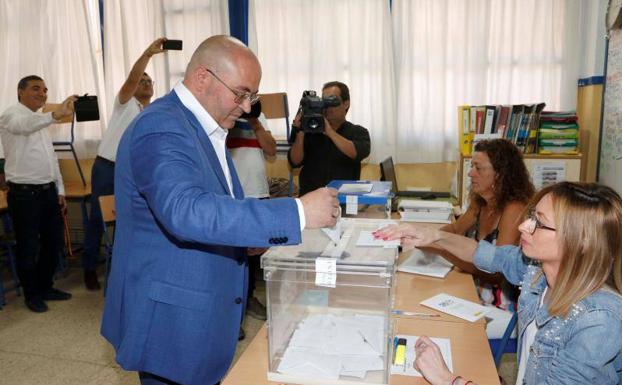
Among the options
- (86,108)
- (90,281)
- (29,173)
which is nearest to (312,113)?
(86,108)

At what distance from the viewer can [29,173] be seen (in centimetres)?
351

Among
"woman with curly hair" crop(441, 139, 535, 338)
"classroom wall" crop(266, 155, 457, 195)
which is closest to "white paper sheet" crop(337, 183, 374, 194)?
"woman with curly hair" crop(441, 139, 535, 338)

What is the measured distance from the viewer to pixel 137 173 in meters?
1.15

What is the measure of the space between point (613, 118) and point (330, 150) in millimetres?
1698

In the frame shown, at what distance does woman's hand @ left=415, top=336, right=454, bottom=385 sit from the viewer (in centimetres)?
122

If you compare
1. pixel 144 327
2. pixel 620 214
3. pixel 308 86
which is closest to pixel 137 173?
pixel 144 327

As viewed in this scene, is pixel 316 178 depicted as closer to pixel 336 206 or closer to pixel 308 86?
pixel 308 86

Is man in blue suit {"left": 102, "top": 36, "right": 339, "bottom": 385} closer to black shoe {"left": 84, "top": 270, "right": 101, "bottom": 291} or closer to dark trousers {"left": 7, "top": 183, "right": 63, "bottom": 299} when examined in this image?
dark trousers {"left": 7, "top": 183, "right": 63, "bottom": 299}

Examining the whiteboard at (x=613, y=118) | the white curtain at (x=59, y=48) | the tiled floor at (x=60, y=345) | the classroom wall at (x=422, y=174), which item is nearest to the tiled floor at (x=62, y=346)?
the tiled floor at (x=60, y=345)

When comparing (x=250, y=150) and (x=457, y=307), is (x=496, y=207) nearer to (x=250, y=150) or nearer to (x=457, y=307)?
(x=457, y=307)

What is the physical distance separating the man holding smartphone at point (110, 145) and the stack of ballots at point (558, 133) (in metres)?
2.69

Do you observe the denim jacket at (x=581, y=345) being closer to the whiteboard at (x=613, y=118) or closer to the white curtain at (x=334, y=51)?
the whiteboard at (x=613, y=118)

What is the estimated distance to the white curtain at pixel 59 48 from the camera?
15.6ft

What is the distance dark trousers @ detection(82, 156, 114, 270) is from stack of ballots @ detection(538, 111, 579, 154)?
3.15m
